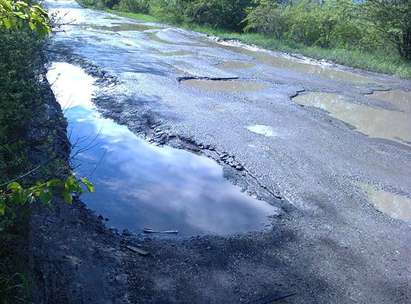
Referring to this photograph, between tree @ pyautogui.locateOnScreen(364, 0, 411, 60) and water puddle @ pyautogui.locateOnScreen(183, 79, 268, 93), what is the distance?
8769 mm

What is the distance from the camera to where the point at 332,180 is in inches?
286

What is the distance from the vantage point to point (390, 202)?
22.3 feet

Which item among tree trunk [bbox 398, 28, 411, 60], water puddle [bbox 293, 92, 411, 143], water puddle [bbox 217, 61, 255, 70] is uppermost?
tree trunk [bbox 398, 28, 411, 60]

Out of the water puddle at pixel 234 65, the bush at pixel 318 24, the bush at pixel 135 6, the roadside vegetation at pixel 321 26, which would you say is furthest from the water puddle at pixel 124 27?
the bush at pixel 135 6

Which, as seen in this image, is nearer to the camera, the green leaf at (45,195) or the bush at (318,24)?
the green leaf at (45,195)

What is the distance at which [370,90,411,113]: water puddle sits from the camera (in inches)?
488

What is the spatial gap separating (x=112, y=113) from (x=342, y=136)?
4.76 meters

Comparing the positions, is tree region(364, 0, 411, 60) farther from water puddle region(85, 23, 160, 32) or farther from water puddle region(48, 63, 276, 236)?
water puddle region(48, 63, 276, 236)

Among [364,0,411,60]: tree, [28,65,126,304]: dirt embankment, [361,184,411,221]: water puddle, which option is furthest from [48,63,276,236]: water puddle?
[364,0,411,60]: tree

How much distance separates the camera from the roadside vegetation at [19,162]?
7.02 feet

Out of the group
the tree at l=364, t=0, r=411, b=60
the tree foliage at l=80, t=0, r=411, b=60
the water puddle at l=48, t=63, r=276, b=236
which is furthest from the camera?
the tree foliage at l=80, t=0, r=411, b=60

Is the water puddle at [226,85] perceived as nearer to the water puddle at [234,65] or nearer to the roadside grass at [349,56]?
the water puddle at [234,65]

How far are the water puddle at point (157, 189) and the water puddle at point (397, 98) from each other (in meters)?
6.98

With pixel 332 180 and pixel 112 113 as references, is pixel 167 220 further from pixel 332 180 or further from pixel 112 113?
pixel 112 113
